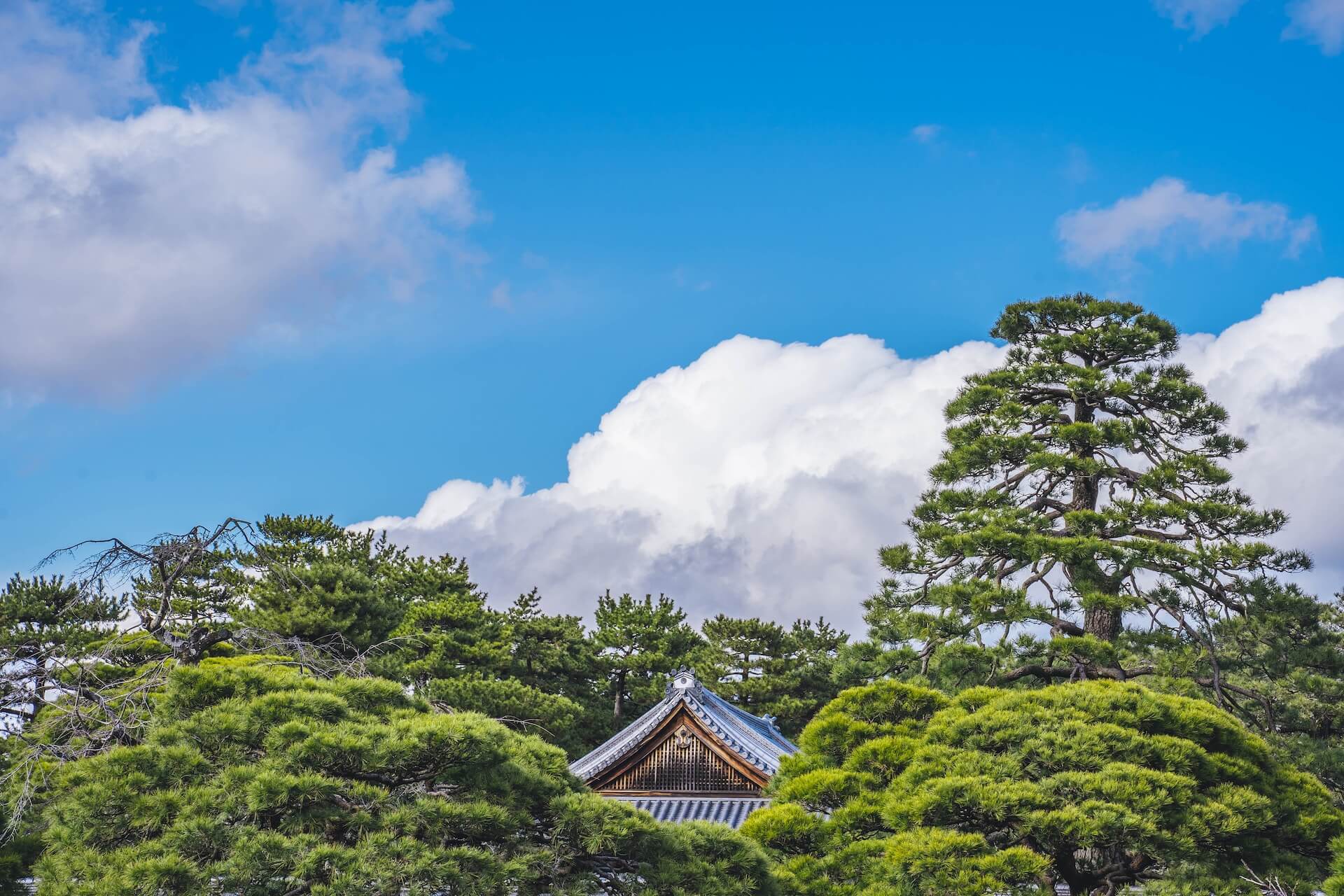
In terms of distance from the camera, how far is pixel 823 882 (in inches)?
309

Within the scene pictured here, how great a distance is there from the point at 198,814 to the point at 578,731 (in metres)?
27.5

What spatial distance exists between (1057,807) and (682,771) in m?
11.8

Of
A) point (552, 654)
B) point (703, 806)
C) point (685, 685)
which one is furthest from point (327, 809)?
point (552, 654)

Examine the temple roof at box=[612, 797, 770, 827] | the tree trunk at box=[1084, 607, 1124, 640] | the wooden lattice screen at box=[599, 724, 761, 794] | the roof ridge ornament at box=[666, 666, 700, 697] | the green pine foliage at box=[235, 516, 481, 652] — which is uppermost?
the green pine foliage at box=[235, 516, 481, 652]

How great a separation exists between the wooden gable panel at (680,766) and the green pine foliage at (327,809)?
11.4m

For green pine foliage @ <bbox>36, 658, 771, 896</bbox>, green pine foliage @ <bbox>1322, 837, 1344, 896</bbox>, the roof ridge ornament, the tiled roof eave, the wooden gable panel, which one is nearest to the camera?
green pine foliage @ <bbox>36, 658, 771, 896</bbox>

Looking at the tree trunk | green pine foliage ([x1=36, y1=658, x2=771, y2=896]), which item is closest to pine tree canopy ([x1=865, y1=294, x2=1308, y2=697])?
the tree trunk

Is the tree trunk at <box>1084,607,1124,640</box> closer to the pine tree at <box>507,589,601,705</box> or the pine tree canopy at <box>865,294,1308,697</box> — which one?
the pine tree canopy at <box>865,294,1308,697</box>

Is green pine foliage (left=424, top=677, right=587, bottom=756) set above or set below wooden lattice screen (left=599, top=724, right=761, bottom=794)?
above

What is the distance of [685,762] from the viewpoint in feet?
60.4

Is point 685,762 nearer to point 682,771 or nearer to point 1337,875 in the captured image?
point 682,771

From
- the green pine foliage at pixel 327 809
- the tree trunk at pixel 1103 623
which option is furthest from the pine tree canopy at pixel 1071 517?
the green pine foliage at pixel 327 809

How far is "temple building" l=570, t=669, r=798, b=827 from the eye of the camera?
17859mm

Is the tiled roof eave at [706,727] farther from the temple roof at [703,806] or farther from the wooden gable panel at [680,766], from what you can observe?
the temple roof at [703,806]
